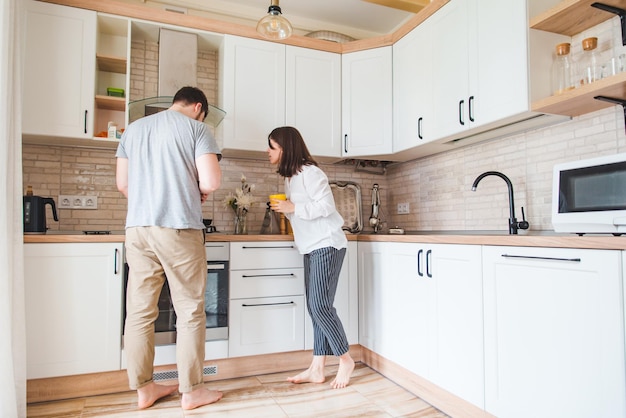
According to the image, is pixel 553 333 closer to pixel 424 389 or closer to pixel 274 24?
pixel 424 389

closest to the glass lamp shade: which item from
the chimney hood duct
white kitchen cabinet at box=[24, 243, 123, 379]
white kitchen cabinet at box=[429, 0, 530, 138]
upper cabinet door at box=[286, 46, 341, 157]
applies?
the chimney hood duct

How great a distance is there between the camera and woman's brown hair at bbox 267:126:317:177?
2381mm

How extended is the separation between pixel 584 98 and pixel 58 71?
9.23 ft

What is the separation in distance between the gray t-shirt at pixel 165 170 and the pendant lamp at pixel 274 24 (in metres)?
0.59

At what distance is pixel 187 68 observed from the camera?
9.48 ft

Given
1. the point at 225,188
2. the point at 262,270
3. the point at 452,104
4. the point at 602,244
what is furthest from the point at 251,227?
the point at 602,244

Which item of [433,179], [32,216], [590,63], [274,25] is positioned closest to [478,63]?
[590,63]

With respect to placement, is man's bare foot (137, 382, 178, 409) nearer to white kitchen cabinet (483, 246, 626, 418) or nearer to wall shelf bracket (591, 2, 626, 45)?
white kitchen cabinet (483, 246, 626, 418)

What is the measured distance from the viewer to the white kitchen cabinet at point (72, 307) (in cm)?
212

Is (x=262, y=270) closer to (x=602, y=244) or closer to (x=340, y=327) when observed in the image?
(x=340, y=327)

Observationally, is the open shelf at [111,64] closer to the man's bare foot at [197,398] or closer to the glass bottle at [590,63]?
the man's bare foot at [197,398]

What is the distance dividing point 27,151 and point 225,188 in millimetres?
1265

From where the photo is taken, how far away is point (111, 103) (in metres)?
2.75

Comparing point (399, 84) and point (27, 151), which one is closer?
point (27, 151)
